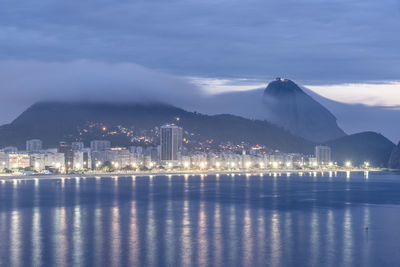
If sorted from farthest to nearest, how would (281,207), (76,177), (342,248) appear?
(76,177) < (281,207) < (342,248)

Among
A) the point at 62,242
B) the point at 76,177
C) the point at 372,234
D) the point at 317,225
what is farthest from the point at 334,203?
the point at 76,177

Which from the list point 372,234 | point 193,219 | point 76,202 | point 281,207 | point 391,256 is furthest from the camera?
point 76,202

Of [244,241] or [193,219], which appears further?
[193,219]

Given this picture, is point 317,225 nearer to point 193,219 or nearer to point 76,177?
point 193,219

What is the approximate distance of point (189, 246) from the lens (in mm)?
42000

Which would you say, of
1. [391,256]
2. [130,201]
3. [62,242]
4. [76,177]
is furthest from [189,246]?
[76,177]

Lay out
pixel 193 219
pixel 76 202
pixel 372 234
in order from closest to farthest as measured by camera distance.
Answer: pixel 372 234 → pixel 193 219 → pixel 76 202

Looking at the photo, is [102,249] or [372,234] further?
[372,234]

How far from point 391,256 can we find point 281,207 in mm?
36547

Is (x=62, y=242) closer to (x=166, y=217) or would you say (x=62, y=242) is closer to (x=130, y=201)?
(x=166, y=217)

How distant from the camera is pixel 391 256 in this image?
39.6 meters

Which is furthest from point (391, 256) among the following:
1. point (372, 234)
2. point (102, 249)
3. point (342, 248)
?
point (102, 249)

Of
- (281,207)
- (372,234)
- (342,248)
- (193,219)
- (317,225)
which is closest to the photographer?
(342,248)

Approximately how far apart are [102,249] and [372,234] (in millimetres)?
24302
